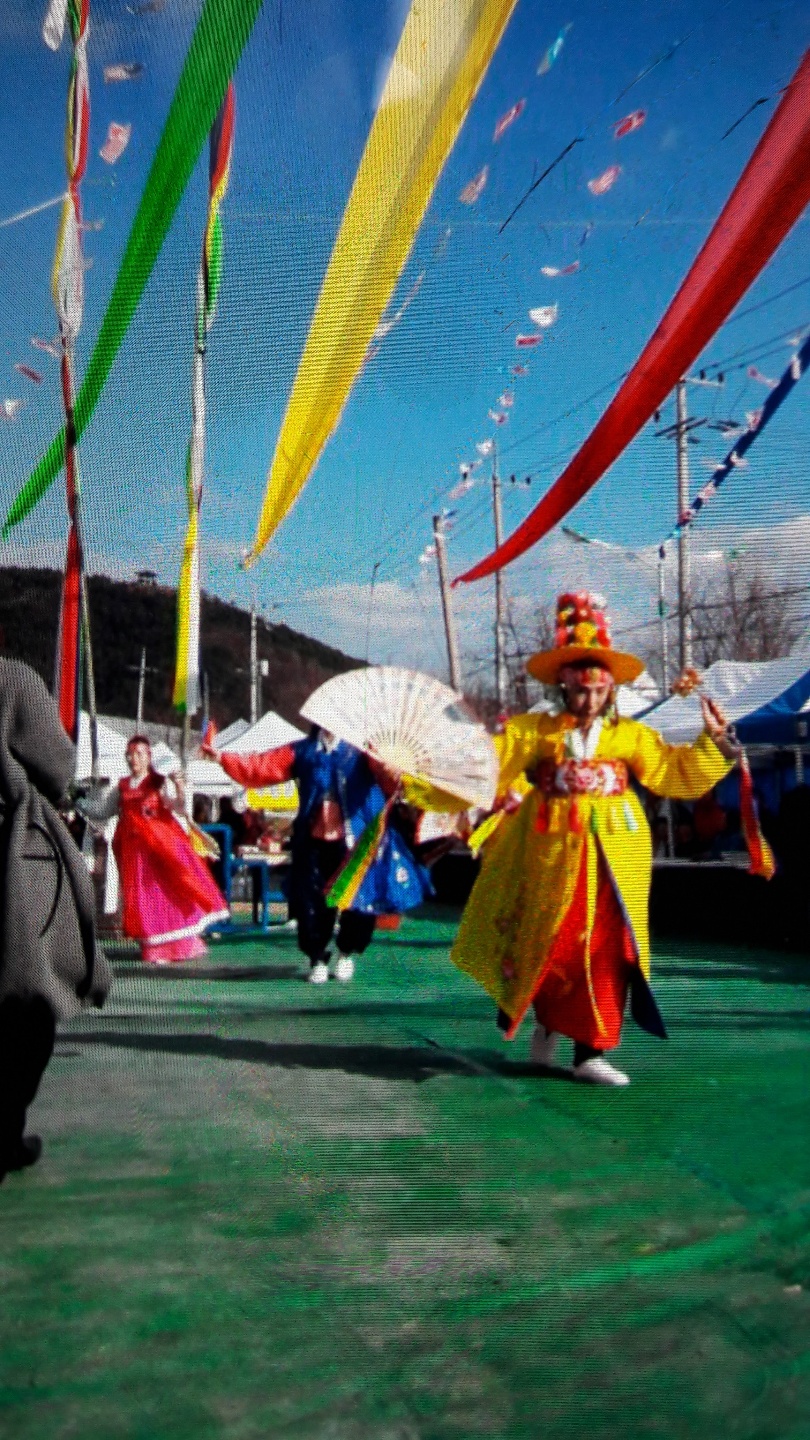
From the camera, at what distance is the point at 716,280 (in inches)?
116

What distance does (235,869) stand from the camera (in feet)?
43.7

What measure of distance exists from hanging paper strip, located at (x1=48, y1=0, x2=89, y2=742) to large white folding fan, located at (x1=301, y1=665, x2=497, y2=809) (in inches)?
33.6

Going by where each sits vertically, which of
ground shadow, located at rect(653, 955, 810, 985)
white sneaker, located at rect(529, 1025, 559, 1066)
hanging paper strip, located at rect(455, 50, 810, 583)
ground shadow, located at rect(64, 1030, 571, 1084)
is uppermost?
hanging paper strip, located at rect(455, 50, 810, 583)

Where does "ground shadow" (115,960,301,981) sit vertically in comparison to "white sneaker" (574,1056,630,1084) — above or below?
below

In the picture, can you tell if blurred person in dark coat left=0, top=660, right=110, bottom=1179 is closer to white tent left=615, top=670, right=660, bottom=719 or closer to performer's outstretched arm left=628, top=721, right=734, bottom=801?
performer's outstretched arm left=628, top=721, right=734, bottom=801

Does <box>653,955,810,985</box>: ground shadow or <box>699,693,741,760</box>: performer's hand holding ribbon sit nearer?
<box>699,693,741,760</box>: performer's hand holding ribbon

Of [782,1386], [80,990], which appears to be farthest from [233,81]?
[782,1386]

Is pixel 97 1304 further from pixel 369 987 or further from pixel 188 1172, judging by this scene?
pixel 369 987

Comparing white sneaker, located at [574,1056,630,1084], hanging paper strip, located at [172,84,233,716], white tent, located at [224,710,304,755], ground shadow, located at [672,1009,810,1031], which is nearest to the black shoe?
hanging paper strip, located at [172,84,233,716]

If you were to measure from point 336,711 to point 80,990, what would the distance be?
58.0 inches

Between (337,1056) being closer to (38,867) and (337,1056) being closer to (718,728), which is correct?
(718,728)

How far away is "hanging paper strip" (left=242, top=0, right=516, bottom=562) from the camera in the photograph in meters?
3.17

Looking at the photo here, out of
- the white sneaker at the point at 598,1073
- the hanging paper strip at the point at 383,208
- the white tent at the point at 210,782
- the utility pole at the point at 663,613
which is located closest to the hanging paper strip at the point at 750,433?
the utility pole at the point at 663,613

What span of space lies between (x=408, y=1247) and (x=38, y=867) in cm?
128
